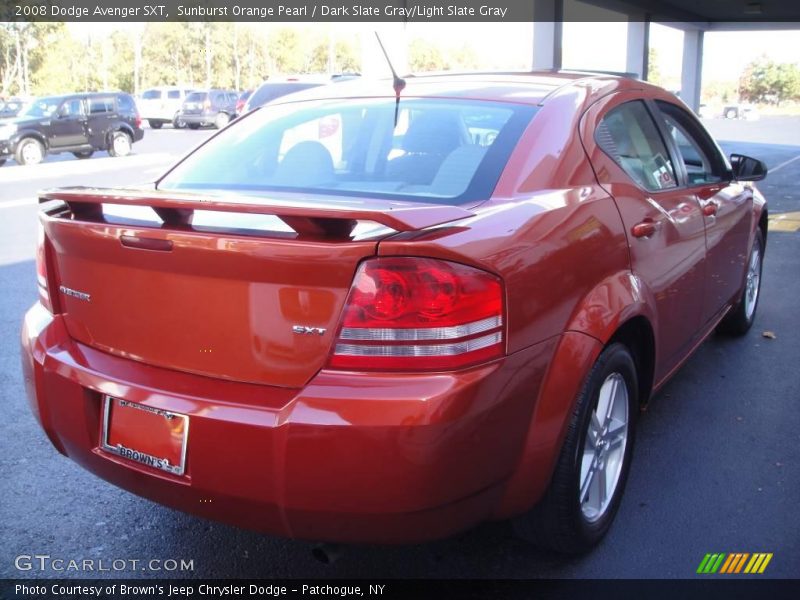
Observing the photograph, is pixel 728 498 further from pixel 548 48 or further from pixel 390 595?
pixel 548 48

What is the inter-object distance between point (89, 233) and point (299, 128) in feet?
3.81

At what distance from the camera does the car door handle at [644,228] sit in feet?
9.58

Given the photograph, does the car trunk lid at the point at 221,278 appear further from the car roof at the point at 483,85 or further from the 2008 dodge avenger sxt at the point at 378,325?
the car roof at the point at 483,85

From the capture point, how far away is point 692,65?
3684 centimetres

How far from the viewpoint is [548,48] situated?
2170 cm

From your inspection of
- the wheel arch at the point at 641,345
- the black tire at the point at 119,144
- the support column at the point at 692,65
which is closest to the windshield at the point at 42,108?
the black tire at the point at 119,144

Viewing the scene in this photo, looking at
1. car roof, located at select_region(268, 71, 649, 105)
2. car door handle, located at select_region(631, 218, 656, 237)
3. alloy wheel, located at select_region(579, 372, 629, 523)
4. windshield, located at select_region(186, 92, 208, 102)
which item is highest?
windshield, located at select_region(186, 92, 208, 102)

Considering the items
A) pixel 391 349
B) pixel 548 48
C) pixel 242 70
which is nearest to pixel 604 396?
pixel 391 349

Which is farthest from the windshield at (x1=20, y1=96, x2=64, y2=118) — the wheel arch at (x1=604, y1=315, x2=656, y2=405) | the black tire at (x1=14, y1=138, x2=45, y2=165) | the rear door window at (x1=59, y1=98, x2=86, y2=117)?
the wheel arch at (x1=604, y1=315, x2=656, y2=405)

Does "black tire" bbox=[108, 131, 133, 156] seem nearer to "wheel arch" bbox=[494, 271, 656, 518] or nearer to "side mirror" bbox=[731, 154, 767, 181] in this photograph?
"side mirror" bbox=[731, 154, 767, 181]

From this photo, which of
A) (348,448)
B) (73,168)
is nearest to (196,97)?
(73,168)

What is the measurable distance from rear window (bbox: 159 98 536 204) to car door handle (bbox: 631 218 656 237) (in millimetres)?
577

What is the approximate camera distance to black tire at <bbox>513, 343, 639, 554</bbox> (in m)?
2.50

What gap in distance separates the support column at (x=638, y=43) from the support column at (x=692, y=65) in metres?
7.15
